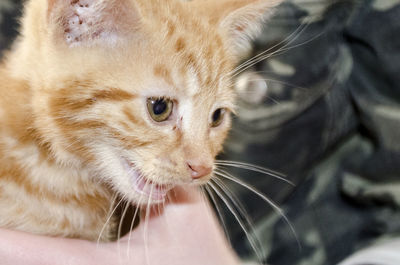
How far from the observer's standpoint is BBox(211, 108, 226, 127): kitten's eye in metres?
0.98

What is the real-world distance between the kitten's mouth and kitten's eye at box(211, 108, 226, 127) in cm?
20

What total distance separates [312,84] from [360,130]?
0.22 metres

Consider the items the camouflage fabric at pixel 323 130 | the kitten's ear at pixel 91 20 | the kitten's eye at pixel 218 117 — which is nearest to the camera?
the kitten's ear at pixel 91 20

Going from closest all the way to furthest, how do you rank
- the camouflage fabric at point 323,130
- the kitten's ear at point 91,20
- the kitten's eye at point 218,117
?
the kitten's ear at point 91,20 < the kitten's eye at point 218,117 < the camouflage fabric at point 323,130

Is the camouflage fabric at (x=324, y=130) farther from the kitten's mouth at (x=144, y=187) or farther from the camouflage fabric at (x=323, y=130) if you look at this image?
the kitten's mouth at (x=144, y=187)

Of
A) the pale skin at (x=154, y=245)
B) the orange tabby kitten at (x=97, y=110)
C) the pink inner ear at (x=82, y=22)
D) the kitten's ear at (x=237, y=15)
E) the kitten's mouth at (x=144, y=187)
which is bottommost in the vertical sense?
the pale skin at (x=154, y=245)

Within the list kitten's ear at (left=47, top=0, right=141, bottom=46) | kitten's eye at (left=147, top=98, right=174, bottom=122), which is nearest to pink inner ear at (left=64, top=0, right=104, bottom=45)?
kitten's ear at (left=47, top=0, right=141, bottom=46)

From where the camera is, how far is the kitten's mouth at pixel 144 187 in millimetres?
847

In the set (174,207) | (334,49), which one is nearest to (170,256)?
(174,207)

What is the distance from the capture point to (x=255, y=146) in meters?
1.32

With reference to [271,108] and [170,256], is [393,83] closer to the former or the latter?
[271,108]

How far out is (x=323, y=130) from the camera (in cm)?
133

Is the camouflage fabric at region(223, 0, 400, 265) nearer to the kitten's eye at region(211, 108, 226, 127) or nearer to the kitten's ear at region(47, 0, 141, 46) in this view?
the kitten's eye at region(211, 108, 226, 127)

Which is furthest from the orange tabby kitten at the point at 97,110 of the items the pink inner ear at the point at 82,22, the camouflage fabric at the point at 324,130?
the camouflage fabric at the point at 324,130
